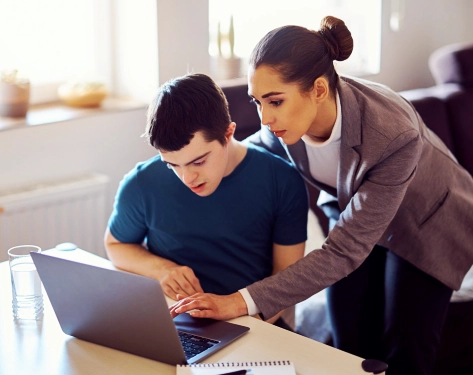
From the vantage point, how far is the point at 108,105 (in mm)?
2553

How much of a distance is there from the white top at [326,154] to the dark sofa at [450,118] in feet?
1.96

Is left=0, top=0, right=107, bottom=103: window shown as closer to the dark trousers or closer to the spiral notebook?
the dark trousers

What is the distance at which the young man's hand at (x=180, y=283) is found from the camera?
4.99ft

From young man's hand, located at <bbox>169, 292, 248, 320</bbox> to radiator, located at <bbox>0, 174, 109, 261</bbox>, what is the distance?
98 centimetres

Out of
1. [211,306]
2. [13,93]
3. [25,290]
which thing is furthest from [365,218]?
[13,93]

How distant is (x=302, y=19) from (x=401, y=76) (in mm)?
574

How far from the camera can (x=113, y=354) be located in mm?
1284

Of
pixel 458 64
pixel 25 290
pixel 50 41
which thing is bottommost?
pixel 25 290

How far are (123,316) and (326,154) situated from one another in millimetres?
715

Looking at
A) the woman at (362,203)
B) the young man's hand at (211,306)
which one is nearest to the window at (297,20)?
the woman at (362,203)

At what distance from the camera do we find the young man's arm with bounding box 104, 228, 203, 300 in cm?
153

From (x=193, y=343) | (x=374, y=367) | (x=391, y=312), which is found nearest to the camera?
(x=374, y=367)

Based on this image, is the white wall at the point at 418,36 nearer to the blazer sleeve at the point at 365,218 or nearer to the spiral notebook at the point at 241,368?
the blazer sleeve at the point at 365,218

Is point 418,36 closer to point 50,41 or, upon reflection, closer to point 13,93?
point 50,41
